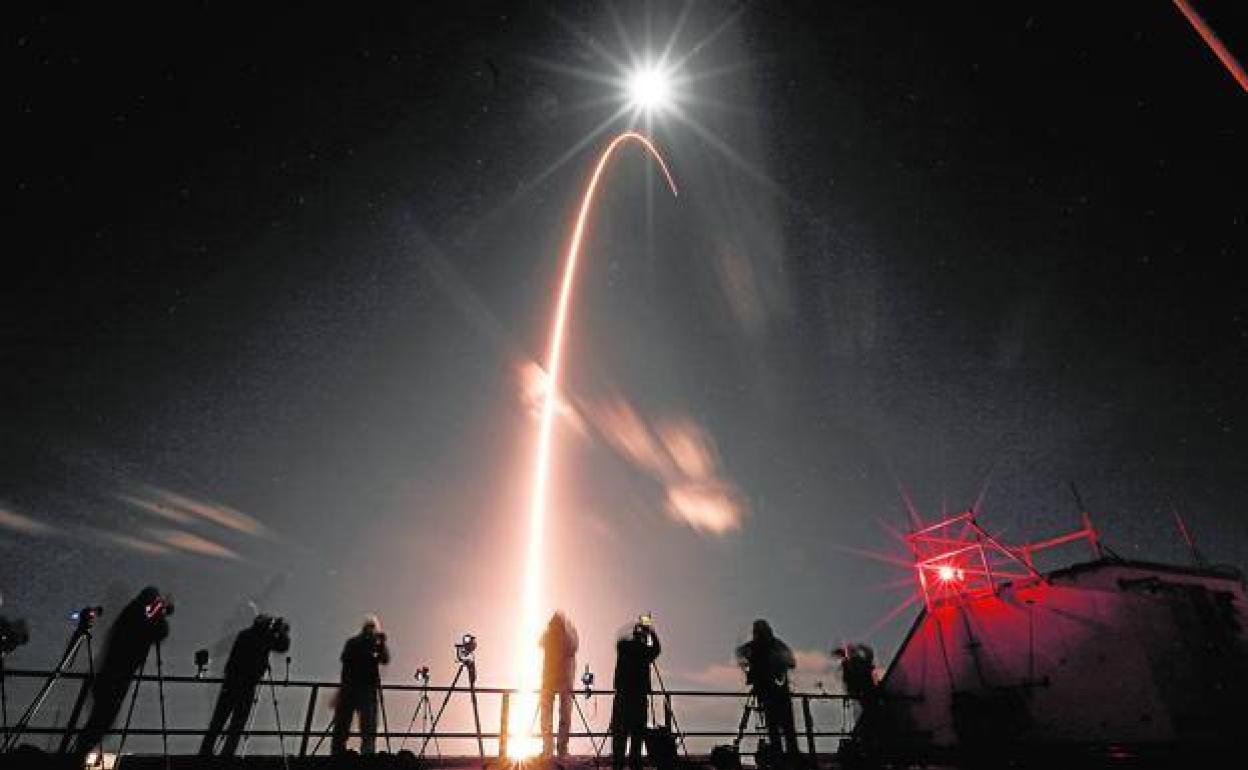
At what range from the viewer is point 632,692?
8688 mm

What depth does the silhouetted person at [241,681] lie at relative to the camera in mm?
8695

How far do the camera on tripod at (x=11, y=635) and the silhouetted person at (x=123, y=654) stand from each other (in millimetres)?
1281

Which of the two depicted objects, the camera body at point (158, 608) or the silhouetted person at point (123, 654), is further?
the camera body at point (158, 608)

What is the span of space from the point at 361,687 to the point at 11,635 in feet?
15.7

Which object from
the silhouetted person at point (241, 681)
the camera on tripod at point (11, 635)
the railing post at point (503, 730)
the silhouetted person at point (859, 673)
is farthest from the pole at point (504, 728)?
the silhouetted person at point (859, 673)

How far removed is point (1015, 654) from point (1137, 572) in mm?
3152

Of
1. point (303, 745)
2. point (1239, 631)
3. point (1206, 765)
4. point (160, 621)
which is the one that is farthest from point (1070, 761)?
point (160, 621)

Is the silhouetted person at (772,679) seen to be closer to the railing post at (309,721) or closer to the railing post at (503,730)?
the railing post at (503,730)

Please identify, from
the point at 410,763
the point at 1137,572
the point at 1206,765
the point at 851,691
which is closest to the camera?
the point at 410,763

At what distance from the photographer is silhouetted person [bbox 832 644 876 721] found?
50.8 ft

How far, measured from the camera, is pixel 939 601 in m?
16.2

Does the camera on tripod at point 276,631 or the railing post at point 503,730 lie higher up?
the camera on tripod at point 276,631

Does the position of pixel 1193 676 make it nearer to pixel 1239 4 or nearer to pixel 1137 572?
pixel 1137 572

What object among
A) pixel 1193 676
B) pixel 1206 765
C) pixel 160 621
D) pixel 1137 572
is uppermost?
pixel 1137 572
